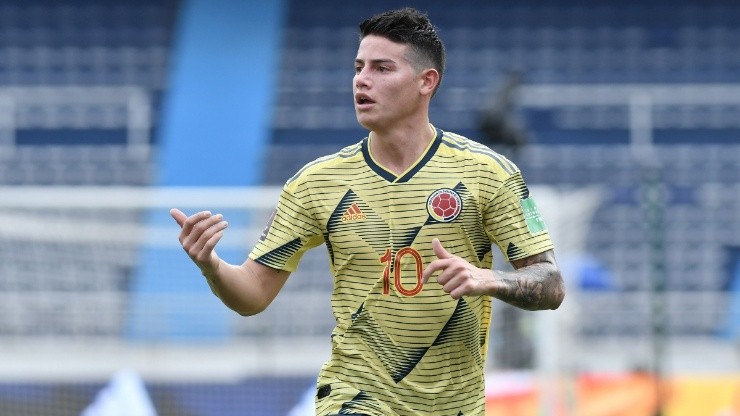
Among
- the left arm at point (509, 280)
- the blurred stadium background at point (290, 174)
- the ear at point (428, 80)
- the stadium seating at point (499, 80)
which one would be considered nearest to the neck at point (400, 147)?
the ear at point (428, 80)

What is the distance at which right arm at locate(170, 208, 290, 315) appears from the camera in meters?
3.87

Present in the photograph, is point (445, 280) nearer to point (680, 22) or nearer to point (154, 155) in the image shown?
point (154, 155)

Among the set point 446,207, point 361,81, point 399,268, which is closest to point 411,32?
point 361,81

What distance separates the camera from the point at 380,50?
167 inches

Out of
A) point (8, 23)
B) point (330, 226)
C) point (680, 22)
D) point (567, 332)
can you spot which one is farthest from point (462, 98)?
point (330, 226)

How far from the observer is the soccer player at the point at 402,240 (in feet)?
13.7

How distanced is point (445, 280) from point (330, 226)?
738 mm

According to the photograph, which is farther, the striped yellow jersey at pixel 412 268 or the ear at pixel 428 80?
the ear at pixel 428 80

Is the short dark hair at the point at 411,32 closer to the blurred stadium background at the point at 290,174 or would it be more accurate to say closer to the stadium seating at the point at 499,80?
the blurred stadium background at the point at 290,174

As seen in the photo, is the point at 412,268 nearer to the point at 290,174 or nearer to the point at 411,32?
the point at 411,32

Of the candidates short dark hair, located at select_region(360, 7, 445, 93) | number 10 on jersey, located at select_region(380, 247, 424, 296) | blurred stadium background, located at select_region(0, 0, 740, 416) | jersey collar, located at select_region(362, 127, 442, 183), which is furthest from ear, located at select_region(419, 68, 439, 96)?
blurred stadium background, located at select_region(0, 0, 740, 416)

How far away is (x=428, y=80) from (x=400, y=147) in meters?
0.25

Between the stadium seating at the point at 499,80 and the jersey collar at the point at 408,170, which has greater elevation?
the stadium seating at the point at 499,80

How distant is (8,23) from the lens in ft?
56.9
